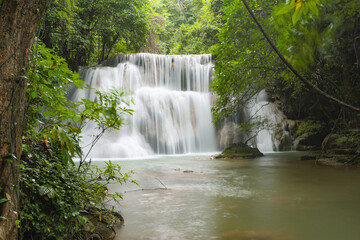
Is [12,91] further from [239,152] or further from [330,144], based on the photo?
[239,152]

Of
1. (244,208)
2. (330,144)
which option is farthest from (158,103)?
(244,208)

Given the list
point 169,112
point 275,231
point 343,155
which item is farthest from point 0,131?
point 169,112

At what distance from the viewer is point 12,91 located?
5.18 ft

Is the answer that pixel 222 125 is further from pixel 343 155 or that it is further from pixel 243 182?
pixel 243 182

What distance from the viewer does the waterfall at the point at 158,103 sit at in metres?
13.7

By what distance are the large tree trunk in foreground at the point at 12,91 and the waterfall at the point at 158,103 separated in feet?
A: 35.8

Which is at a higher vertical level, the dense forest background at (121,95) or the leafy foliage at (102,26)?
the leafy foliage at (102,26)

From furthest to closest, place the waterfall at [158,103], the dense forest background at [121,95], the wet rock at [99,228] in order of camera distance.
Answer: the waterfall at [158,103], the wet rock at [99,228], the dense forest background at [121,95]

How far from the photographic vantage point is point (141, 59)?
17297 mm

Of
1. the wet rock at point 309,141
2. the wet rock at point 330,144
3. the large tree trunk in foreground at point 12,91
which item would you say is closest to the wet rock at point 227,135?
the wet rock at point 309,141

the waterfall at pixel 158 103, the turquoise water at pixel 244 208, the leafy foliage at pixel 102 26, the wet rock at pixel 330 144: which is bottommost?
the turquoise water at pixel 244 208

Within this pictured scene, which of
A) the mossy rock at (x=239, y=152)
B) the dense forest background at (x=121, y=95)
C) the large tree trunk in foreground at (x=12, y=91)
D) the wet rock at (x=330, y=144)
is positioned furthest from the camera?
the mossy rock at (x=239, y=152)

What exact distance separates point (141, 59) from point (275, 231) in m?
15.5

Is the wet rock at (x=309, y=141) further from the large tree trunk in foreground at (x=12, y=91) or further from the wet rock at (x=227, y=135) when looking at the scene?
the large tree trunk in foreground at (x=12, y=91)
